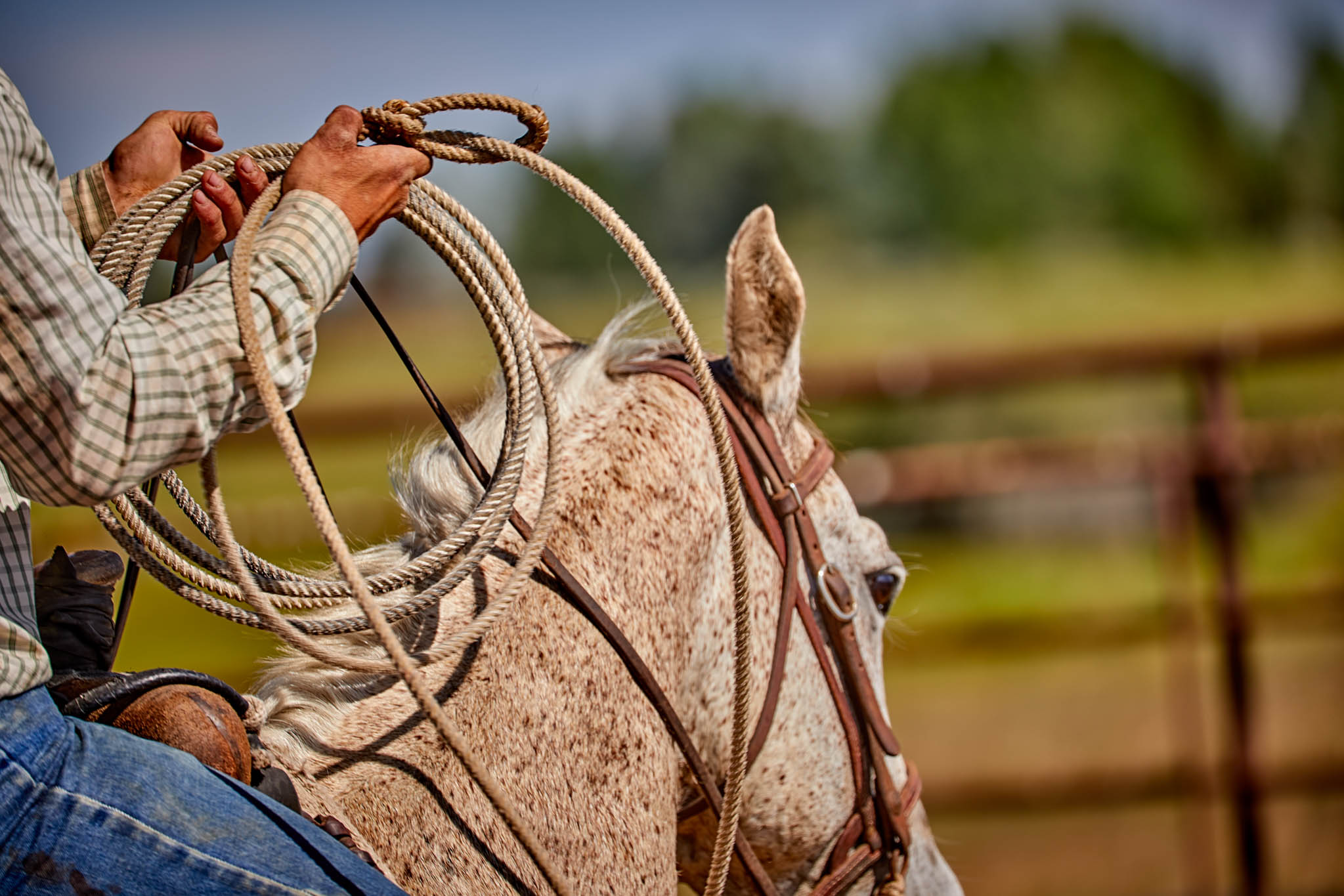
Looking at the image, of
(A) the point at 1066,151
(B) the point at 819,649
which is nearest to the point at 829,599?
(B) the point at 819,649

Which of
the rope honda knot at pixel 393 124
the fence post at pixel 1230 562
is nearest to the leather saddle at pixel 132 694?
the rope honda knot at pixel 393 124

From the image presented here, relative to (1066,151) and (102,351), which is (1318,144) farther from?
(102,351)

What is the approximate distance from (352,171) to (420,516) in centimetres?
54

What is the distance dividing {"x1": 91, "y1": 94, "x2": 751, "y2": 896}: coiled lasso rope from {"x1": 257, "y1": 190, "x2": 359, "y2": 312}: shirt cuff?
2.7 inches

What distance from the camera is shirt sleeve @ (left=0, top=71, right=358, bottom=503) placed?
1020 millimetres

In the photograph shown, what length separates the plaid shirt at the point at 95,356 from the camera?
40.2 inches

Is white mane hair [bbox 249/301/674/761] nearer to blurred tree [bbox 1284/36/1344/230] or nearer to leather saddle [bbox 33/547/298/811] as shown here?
leather saddle [bbox 33/547/298/811]

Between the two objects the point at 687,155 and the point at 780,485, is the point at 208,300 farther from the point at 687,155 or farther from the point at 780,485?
the point at 687,155

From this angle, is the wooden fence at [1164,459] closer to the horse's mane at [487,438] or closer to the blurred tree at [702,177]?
the horse's mane at [487,438]

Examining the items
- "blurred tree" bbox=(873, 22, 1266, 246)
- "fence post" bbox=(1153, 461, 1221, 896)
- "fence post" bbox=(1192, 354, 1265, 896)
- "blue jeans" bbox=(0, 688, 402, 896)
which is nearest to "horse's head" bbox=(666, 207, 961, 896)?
"blue jeans" bbox=(0, 688, 402, 896)

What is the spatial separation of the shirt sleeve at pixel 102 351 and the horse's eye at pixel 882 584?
996 millimetres

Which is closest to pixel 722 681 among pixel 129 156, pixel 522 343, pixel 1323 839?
pixel 522 343

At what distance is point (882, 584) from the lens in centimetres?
178

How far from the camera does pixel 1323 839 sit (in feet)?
15.7
